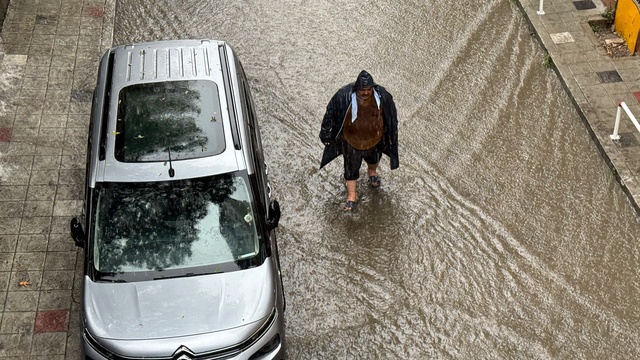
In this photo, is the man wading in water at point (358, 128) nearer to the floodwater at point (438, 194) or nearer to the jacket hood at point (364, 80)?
the jacket hood at point (364, 80)

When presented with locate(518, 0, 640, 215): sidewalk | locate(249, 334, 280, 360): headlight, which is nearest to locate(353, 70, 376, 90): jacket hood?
locate(249, 334, 280, 360): headlight

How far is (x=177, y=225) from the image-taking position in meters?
8.33

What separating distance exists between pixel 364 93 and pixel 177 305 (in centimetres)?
311

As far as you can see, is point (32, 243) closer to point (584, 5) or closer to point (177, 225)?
point (177, 225)

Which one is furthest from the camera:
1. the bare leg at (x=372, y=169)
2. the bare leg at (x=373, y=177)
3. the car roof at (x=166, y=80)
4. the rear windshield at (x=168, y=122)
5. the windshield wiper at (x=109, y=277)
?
the bare leg at (x=373, y=177)

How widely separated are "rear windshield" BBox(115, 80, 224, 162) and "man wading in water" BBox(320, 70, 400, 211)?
134 centimetres

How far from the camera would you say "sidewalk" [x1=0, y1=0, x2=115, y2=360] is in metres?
9.02

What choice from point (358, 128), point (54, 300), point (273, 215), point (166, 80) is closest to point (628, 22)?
point (358, 128)

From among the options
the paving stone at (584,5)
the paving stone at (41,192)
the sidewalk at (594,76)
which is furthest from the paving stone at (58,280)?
the paving stone at (584,5)

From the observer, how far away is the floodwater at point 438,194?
8.91 metres

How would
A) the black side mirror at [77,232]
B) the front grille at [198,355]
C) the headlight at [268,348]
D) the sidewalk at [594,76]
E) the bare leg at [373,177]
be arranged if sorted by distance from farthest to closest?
the sidewalk at [594,76], the bare leg at [373,177], the black side mirror at [77,232], the headlight at [268,348], the front grille at [198,355]

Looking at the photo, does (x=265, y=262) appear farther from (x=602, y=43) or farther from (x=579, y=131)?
(x=602, y=43)

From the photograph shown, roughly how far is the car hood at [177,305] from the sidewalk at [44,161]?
114cm

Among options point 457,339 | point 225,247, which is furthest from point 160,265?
point 457,339
